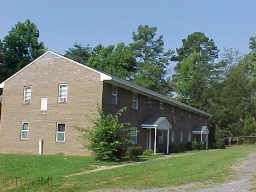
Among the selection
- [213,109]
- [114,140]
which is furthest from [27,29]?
[114,140]

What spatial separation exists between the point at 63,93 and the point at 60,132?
2975mm

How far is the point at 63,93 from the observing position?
30.0 metres

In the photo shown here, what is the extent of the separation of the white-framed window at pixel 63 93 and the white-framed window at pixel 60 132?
1.82 m

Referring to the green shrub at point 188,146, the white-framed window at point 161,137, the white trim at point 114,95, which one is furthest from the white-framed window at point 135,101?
the green shrub at point 188,146

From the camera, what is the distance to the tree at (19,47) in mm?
56909

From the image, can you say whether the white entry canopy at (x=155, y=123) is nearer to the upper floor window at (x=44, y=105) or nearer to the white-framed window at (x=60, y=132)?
the white-framed window at (x=60, y=132)

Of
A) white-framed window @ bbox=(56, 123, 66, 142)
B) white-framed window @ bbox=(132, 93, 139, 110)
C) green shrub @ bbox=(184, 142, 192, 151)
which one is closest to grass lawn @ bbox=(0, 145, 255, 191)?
white-framed window @ bbox=(56, 123, 66, 142)

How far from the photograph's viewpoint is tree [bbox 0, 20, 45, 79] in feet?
187

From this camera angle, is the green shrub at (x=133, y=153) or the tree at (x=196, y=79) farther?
the tree at (x=196, y=79)

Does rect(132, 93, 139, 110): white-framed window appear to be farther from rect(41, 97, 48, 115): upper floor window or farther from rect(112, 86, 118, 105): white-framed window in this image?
rect(41, 97, 48, 115): upper floor window

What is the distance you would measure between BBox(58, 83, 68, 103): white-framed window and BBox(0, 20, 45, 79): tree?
27132mm

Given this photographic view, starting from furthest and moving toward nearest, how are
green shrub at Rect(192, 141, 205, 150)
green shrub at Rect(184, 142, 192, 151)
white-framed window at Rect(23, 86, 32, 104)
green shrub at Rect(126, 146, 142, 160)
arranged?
green shrub at Rect(192, 141, 205, 150), green shrub at Rect(184, 142, 192, 151), white-framed window at Rect(23, 86, 32, 104), green shrub at Rect(126, 146, 142, 160)

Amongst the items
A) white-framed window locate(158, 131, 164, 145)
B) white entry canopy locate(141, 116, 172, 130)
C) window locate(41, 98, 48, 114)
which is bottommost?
white-framed window locate(158, 131, 164, 145)

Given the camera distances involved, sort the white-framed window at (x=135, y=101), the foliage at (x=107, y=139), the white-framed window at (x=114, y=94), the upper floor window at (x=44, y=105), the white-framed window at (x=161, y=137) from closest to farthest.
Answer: the foliage at (x=107, y=139), the white-framed window at (x=114, y=94), the upper floor window at (x=44, y=105), the white-framed window at (x=135, y=101), the white-framed window at (x=161, y=137)
